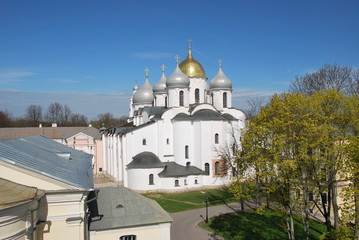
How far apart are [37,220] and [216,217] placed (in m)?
15.3

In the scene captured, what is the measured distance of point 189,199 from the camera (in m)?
27.8

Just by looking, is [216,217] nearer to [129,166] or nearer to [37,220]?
[129,166]

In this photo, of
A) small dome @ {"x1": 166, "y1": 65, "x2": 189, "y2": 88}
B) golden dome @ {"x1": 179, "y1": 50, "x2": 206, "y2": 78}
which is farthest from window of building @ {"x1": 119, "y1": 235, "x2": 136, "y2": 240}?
golden dome @ {"x1": 179, "y1": 50, "x2": 206, "y2": 78}

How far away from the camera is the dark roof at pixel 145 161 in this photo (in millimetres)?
30734

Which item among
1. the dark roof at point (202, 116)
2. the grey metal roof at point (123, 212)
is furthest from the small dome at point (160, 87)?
the grey metal roof at point (123, 212)

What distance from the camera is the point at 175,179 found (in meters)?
30.7

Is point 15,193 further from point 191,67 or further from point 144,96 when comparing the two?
point 144,96

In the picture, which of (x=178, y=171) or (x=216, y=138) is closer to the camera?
(x=178, y=171)

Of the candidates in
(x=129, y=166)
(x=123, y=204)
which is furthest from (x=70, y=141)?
(x=123, y=204)

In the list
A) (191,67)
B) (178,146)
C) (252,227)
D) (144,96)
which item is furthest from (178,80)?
(252,227)

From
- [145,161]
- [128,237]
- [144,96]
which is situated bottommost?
[128,237]

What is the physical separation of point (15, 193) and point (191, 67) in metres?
30.3

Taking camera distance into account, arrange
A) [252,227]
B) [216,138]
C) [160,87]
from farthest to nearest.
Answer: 1. [160,87]
2. [216,138]
3. [252,227]

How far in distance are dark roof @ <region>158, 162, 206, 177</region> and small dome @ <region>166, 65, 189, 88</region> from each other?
837cm
